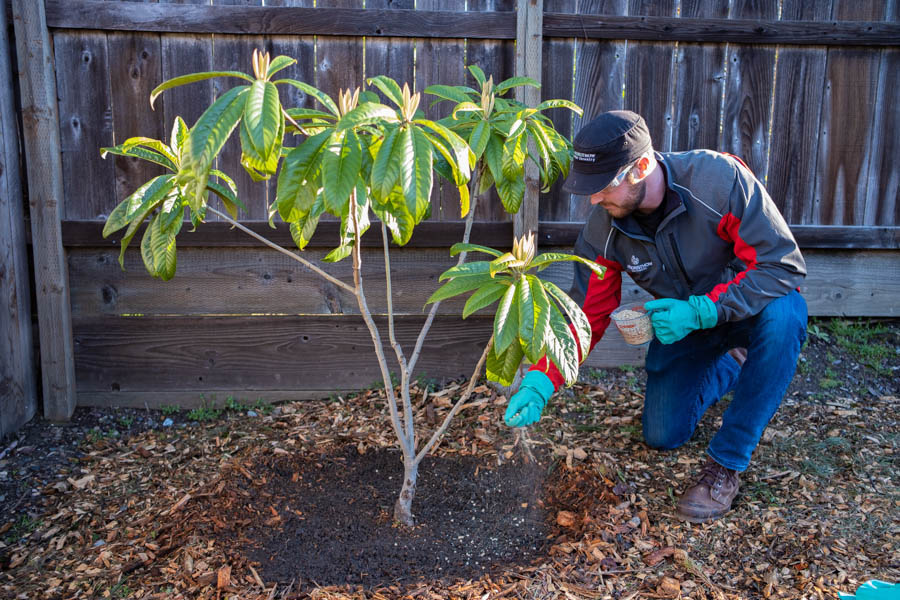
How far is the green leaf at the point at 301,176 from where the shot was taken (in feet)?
5.51

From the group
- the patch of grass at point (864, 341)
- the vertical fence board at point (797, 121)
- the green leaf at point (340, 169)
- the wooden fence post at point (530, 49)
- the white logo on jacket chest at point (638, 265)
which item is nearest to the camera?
the green leaf at point (340, 169)

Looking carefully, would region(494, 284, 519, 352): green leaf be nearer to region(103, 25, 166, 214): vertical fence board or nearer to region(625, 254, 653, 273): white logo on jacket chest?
region(625, 254, 653, 273): white logo on jacket chest

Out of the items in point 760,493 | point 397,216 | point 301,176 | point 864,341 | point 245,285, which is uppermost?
point 301,176

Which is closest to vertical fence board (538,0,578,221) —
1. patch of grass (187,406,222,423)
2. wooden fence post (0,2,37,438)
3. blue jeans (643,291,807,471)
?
blue jeans (643,291,807,471)

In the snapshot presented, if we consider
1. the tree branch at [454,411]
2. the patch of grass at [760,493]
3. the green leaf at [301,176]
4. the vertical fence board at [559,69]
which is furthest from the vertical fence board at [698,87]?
the green leaf at [301,176]

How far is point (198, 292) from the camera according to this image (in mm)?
3164

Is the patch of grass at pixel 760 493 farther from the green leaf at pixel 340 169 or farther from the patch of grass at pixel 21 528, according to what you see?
the patch of grass at pixel 21 528

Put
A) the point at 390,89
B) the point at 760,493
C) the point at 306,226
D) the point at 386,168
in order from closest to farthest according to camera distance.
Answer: the point at 386,168
the point at 390,89
the point at 306,226
the point at 760,493

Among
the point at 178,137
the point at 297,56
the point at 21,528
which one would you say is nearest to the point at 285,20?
the point at 297,56

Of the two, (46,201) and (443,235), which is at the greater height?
(46,201)

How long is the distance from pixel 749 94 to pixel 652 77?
0.47 m

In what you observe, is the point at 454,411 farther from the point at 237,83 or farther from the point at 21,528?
the point at 237,83

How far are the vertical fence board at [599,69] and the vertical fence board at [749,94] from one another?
512 mm

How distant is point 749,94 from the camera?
320 cm
